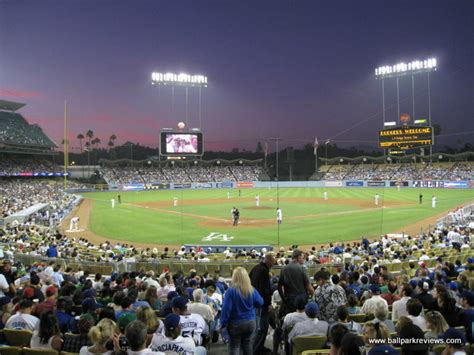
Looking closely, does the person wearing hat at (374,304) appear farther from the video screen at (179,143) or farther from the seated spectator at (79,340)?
the video screen at (179,143)

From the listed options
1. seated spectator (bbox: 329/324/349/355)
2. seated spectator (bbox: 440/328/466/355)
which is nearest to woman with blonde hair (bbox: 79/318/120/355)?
seated spectator (bbox: 329/324/349/355)

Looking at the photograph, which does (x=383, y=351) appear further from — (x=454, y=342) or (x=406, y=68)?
(x=406, y=68)

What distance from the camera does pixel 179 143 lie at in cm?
6806

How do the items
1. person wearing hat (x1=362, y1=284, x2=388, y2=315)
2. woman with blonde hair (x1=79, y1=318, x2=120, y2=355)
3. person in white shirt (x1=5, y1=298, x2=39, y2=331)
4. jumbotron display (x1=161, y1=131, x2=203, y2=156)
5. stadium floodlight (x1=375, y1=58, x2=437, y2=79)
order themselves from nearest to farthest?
woman with blonde hair (x1=79, y1=318, x2=120, y2=355), person wearing hat (x1=362, y1=284, x2=388, y2=315), person in white shirt (x1=5, y1=298, x2=39, y2=331), stadium floodlight (x1=375, y1=58, x2=437, y2=79), jumbotron display (x1=161, y1=131, x2=203, y2=156)

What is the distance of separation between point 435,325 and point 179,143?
212ft

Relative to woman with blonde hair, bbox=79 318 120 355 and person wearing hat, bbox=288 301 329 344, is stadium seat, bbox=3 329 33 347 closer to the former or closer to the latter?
woman with blonde hair, bbox=79 318 120 355

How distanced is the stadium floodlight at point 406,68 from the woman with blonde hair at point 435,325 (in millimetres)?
67083

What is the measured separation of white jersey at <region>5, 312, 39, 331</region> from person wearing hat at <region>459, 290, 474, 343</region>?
6.78 m

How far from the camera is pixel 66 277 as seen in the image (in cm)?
1130

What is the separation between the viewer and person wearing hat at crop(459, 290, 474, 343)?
570 cm

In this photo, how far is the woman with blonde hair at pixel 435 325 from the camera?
17.3 feet

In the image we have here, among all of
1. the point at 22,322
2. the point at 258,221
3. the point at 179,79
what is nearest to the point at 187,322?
the point at 22,322

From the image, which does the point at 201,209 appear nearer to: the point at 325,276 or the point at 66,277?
the point at 66,277

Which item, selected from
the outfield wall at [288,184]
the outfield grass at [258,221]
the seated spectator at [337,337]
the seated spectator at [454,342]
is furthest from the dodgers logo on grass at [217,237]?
the outfield wall at [288,184]
